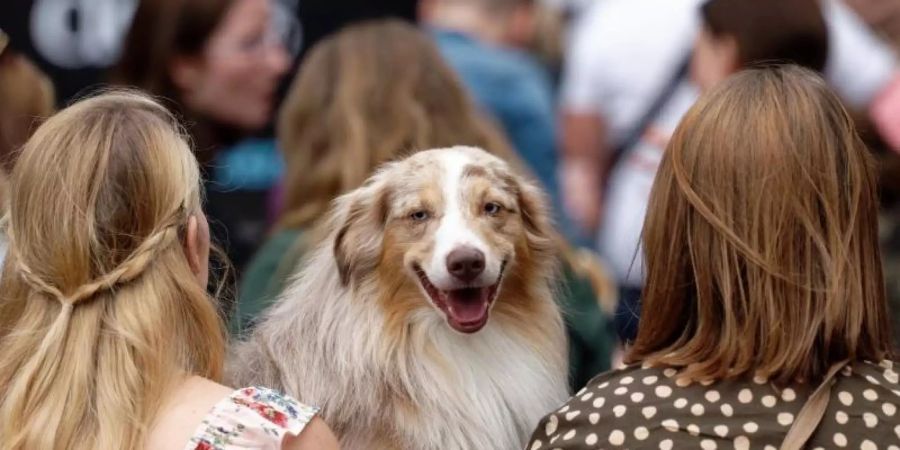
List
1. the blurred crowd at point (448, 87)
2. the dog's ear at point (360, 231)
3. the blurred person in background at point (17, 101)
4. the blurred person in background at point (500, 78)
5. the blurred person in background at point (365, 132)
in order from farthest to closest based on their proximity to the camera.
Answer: the blurred person in background at point (500, 78) < the blurred crowd at point (448, 87) < the blurred person in background at point (365, 132) < the blurred person in background at point (17, 101) < the dog's ear at point (360, 231)

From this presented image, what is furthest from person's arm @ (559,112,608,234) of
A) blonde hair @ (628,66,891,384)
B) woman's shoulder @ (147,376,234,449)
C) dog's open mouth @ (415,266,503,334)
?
woman's shoulder @ (147,376,234,449)

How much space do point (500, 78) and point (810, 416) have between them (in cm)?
374

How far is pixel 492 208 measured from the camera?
3965mm

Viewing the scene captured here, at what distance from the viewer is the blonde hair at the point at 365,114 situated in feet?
15.7

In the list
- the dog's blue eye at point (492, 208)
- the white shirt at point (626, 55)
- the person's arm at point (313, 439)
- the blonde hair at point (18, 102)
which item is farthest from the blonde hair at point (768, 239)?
the white shirt at point (626, 55)

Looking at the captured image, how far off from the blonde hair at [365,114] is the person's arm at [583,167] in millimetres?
1632

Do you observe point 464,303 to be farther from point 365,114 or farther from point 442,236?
point 365,114

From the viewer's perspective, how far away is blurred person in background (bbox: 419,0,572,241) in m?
6.52

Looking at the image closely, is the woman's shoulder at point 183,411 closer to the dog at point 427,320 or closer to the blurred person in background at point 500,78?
the dog at point 427,320

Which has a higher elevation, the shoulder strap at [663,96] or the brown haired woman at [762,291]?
the brown haired woman at [762,291]

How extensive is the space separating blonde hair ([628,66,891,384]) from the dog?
2.53ft

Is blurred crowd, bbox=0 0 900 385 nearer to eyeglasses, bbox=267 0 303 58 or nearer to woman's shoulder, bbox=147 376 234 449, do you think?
eyeglasses, bbox=267 0 303 58

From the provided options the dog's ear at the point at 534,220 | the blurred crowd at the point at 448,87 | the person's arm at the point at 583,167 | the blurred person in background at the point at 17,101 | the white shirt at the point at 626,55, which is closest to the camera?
the dog's ear at the point at 534,220

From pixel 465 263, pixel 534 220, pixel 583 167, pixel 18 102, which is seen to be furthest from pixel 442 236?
pixel 583 167
